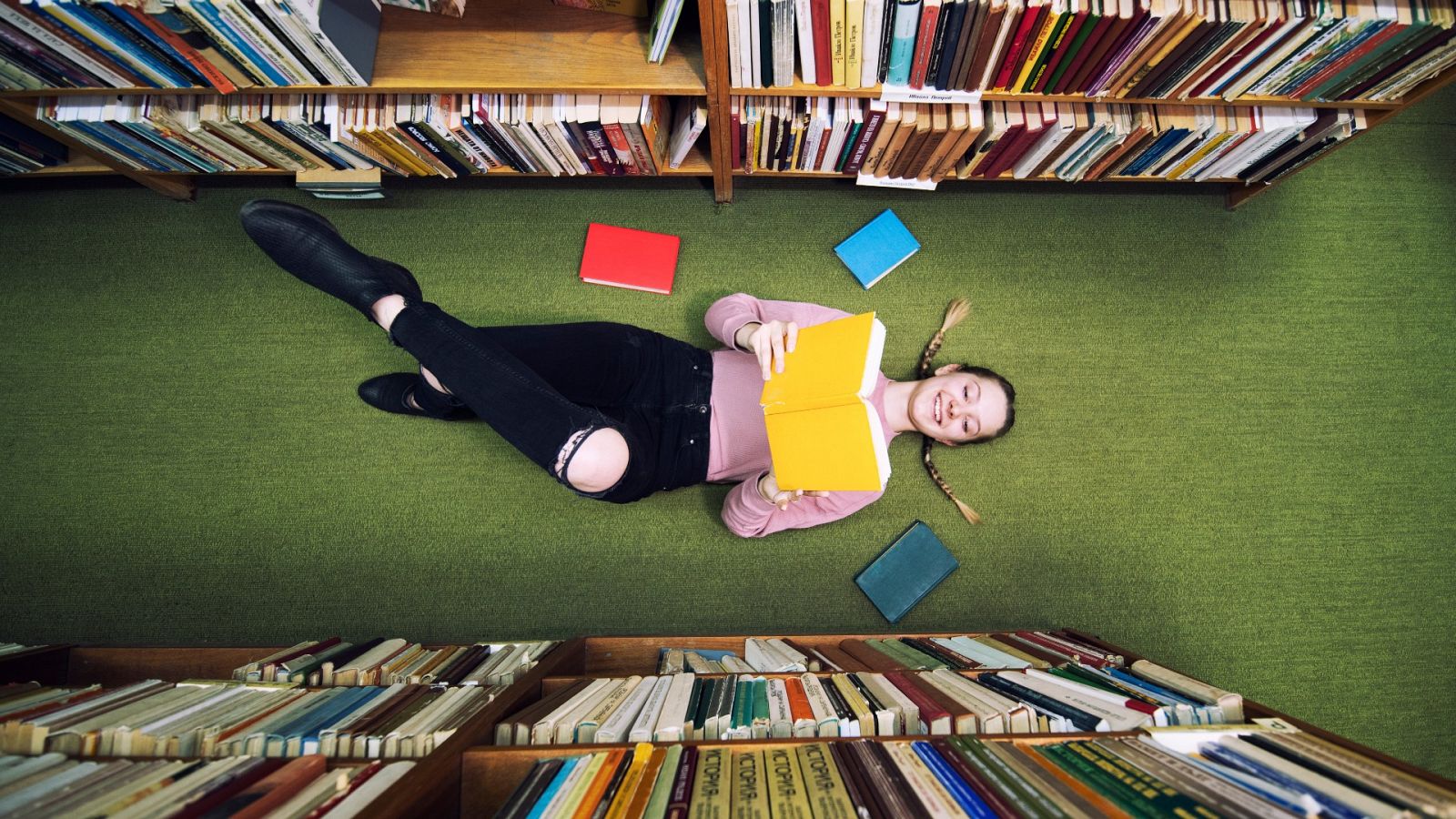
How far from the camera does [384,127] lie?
171 centimetres

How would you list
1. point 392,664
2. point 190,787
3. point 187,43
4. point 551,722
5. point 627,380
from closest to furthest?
point 190,787, point 551,722, point 187,43, point 392,664, point 627,380

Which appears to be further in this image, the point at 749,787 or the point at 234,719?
the point at 234,719

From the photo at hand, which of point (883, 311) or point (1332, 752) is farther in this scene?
point (883, 311)

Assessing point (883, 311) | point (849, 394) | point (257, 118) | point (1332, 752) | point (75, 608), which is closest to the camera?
point (1332, 752)

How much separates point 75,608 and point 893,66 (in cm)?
279

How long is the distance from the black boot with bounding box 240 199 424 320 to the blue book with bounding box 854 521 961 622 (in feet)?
4.87

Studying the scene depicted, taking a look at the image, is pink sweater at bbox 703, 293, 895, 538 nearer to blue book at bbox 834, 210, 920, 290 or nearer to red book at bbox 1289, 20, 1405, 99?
blue book at bbox 834, 210, 920, 290

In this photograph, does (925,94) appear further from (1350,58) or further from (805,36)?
(1350,58)

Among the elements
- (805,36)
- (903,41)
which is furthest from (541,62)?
(903,41)

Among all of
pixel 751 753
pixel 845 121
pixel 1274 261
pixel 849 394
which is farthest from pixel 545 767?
pixel 1274 261

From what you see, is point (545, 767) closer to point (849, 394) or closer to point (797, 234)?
point (849, 394)

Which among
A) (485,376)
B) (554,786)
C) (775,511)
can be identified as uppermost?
(485,376)

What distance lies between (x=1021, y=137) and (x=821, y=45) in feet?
2.16

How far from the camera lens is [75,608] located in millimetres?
2031
